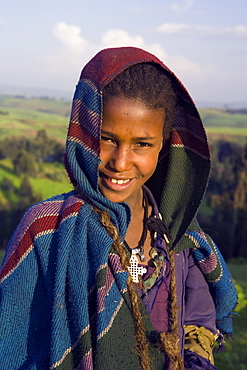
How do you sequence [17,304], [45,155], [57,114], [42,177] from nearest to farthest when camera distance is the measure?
[17,304] → [42,177] → [45,155] → [57,114]

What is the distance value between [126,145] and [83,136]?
17cm

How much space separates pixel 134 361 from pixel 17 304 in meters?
0.49

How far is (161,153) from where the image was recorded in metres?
2.42

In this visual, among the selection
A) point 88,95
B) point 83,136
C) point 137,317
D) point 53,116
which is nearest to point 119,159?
point 83,136

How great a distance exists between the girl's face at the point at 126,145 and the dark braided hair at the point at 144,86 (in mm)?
24

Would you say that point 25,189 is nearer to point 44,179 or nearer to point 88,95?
point 44,179

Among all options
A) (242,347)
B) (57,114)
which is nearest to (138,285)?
(242,347)

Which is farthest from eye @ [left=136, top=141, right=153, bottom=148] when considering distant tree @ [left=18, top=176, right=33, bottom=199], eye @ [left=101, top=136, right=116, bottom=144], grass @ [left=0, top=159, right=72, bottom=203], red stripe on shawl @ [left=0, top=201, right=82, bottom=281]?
grass @ [left=0, top=159, right=72, bottom=203]

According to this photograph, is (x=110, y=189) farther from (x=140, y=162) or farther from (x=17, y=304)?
(x=17, y=304)

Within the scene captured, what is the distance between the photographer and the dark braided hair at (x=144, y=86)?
194cm

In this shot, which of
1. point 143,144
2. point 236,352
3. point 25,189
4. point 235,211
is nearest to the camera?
point 143,144

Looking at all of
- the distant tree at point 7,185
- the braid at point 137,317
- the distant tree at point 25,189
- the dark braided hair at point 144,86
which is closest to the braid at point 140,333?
the braid at point 137,317

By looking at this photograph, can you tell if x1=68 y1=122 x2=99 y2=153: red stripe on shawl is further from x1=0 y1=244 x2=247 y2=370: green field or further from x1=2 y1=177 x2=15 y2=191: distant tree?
x1=2 y1=177 x2=15 y2=191: distant tree

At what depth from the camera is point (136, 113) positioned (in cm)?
195
